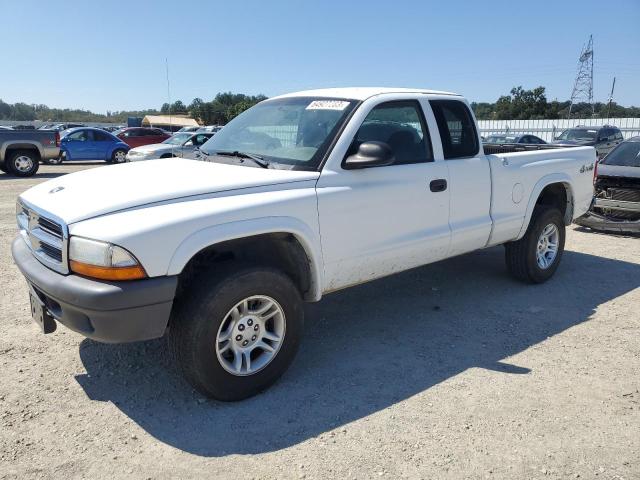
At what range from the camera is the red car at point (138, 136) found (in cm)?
2641

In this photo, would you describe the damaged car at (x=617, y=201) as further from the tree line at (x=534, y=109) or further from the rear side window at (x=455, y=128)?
the tree line at (x=534, y=109)

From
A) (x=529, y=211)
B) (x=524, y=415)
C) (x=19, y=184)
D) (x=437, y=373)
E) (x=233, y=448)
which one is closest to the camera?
(x=233, y=448)

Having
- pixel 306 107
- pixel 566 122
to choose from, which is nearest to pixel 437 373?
pixel 306 107

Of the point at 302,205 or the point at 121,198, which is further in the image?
the point at 302,205

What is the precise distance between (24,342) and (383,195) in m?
3.00

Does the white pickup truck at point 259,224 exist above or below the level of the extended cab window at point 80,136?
below

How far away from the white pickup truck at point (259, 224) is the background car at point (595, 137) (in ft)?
51.8

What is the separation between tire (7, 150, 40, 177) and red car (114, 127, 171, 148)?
33.6 ft

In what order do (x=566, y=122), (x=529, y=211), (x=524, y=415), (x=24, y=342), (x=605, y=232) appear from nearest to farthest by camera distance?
1. (x=524, y=415)
2. (x=24, y=342)
3. (x=529, y=211)
4. (x=605, y=232)
5. (x=566, y=122)

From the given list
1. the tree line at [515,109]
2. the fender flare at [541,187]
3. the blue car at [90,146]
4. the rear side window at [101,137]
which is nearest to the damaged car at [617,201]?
the fender flare at [541,187]

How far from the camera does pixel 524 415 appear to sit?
3258mm

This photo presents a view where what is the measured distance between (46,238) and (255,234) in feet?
4.14

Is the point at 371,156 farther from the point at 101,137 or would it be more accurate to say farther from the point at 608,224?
the point at 101,137

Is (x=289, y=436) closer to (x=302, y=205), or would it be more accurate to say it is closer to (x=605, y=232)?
(x=302, y=205)
